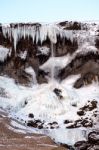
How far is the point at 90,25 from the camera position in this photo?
5072 cm

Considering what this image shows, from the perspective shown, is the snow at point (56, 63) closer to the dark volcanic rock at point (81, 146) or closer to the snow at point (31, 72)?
the snow at point (31, 72)

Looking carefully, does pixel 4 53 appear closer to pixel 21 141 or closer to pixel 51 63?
pixel 51 63

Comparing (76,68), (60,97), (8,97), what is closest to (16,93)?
(8,97)

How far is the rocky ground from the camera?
83.7 ft

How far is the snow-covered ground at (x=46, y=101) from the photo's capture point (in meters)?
40.2

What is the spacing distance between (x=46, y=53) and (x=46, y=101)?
838 centimetres

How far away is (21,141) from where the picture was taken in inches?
1086

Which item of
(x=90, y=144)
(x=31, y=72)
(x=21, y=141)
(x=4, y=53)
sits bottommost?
(x=90, y=144)

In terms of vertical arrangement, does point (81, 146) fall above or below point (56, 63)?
below

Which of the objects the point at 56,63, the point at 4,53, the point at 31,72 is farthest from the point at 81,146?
the point at 4,53

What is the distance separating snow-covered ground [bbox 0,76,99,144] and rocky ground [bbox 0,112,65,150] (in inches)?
247

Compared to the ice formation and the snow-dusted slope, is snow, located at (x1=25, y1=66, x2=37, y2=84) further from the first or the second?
the ice formation

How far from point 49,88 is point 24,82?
11.5ft

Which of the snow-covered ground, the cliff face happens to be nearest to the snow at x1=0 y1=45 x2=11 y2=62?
the cliff face
